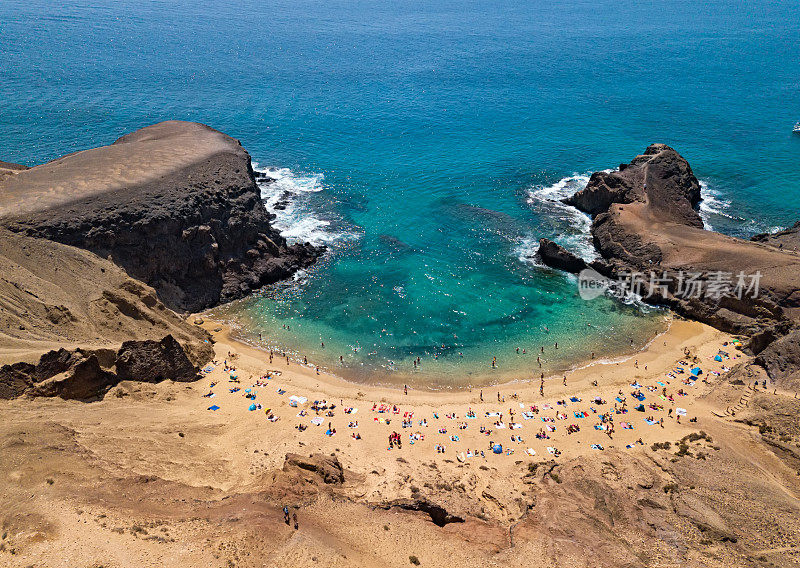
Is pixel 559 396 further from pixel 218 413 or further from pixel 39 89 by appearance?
pixel 39 89

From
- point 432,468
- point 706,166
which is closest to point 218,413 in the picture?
point 432,468

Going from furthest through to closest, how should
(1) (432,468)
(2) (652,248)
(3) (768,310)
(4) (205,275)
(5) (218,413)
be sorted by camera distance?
(2) (652,248)
(4) (205,275)
(3) (768,310)
(5) (218,413)
(1) (432,468)

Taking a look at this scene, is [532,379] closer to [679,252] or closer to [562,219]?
[679,252]

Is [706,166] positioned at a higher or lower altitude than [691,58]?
lower

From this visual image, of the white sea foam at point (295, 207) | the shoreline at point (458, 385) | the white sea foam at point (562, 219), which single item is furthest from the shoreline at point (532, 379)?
the white sea foam at point (295, 207)

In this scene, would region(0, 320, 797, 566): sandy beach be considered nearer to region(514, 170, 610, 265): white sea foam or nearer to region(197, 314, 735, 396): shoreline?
region(197, 314, 735, 396): shoreline

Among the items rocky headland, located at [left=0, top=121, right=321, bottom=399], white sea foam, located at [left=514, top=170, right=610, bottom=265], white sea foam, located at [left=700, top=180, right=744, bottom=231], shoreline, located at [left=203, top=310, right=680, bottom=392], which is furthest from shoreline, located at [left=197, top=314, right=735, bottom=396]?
white sea foam, located at [left=700, top=180, right=744, bottom=231]
